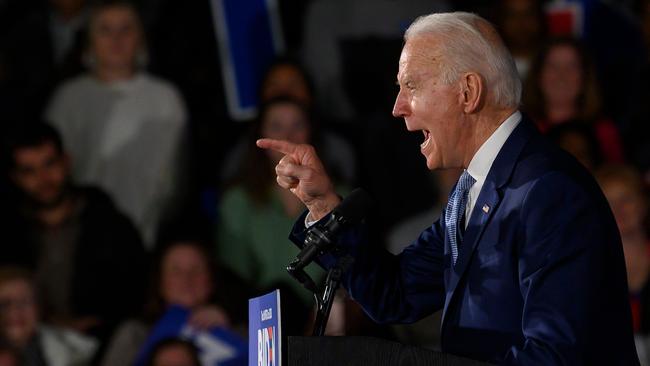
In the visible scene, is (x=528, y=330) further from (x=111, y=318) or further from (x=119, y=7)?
(x=119, y=7)

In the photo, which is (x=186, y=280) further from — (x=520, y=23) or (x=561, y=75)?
(x=520, y=23)

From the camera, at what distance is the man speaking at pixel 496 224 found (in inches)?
88.4

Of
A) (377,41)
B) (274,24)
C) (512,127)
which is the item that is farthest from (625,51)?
(512,127)

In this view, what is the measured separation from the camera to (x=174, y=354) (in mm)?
4801

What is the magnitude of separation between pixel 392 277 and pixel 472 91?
436 mm

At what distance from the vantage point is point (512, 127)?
2.48 metres

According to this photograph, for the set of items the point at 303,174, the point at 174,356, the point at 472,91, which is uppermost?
the point at 472,91

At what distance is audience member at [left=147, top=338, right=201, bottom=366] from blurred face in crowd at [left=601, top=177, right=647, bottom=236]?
151 cm

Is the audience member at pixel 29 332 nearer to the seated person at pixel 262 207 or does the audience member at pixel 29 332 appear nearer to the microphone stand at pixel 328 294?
the seated person at pixel 262 207

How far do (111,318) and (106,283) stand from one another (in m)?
0.14

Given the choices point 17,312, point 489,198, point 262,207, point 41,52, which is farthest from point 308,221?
point 41,52

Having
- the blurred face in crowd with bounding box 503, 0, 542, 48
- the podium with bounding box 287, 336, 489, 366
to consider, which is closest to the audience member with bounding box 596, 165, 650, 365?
the blurred face in crowd with bounding box 503, 0, 542, 48

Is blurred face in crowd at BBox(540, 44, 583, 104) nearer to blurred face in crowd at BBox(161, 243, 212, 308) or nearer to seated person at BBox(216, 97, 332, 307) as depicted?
seated person at BBox(216, 97, 332, 307)

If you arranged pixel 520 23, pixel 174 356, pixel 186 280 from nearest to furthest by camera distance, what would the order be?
1. pixel 174 356
2. pixel 186 280
3. pixel 520 23
